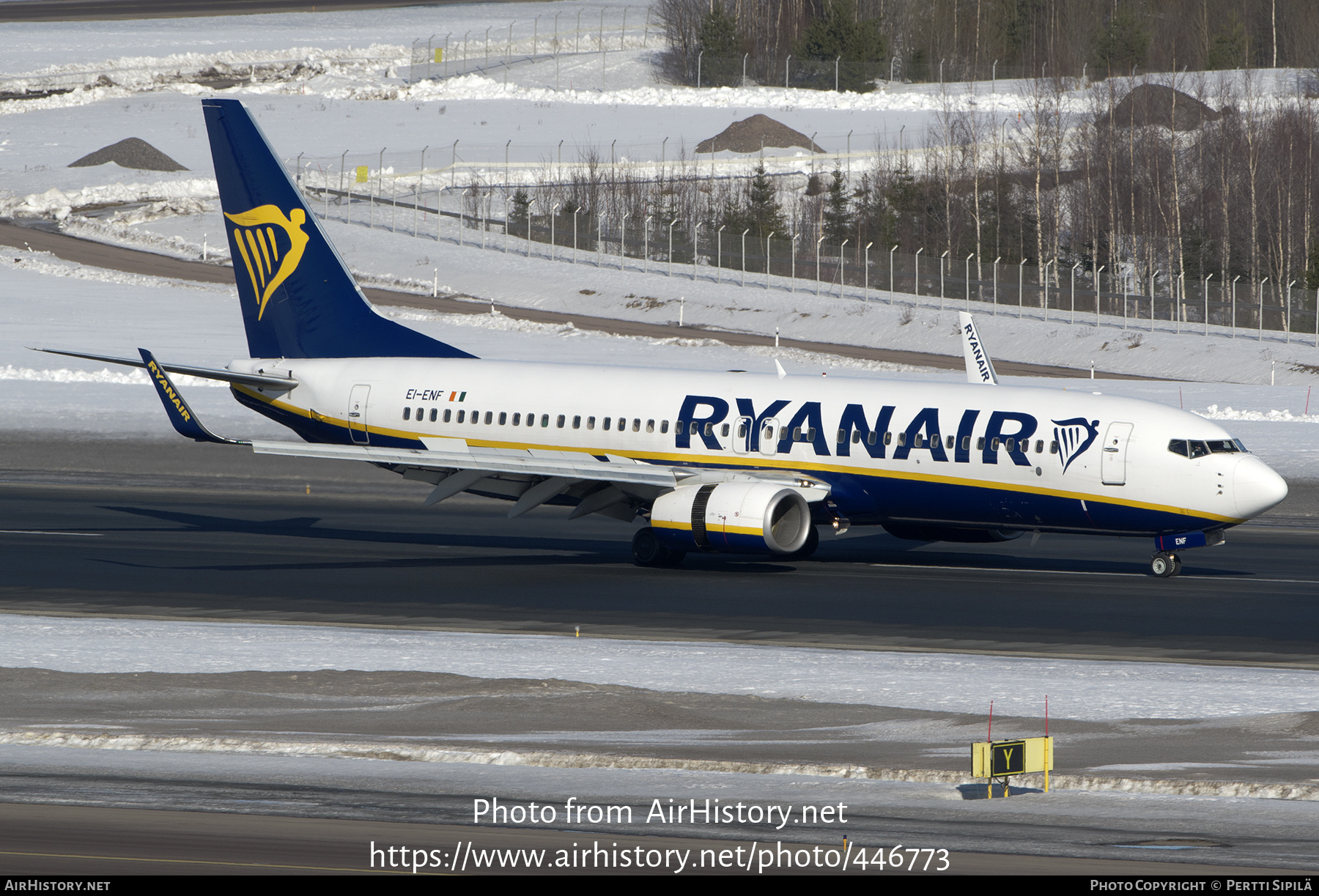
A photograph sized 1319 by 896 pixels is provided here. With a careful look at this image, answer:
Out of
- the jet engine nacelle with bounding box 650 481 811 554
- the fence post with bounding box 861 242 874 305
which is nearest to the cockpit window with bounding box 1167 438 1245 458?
the jet engine nacelle with bounding box 650 481 811 554

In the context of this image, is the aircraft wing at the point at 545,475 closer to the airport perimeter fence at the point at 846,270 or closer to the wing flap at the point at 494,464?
the wing flap at the point at 494,464

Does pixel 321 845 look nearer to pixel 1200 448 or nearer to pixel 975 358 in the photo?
pixel 1200 448

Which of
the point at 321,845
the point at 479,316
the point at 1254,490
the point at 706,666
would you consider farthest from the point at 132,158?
the point at 321,845

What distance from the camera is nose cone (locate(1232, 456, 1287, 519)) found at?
30.3m

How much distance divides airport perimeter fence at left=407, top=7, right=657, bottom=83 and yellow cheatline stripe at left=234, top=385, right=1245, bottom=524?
128504 mm

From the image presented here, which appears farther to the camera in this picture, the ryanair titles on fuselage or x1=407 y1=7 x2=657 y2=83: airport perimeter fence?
x1=407 y1=7 x2=657 y2=83: airport perimeter fence

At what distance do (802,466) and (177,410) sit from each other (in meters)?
12.4

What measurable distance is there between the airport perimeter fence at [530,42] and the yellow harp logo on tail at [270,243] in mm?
123223

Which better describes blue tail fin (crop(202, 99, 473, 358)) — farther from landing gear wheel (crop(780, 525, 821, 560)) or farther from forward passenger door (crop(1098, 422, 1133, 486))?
forward passenger door (crop(1098, 422, 1133, 486))

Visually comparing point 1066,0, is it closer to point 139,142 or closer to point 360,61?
point 360,61

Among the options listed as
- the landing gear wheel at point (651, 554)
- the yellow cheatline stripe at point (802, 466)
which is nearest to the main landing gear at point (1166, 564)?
the yellow cheatline stripe at point (802, 466)

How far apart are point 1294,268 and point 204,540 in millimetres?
81465

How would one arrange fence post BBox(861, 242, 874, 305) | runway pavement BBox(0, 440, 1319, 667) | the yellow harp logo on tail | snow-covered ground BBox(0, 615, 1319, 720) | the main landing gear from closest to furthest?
snow-covered ground BBox(0, 615, 1319, 720)
runway pavement BBox(0, 440, 1319, 667)
the main landing gear
the yellow harp logo on tail
fence post BBox(861, 242, 874, 305)

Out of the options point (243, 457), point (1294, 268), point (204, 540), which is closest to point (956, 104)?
point (1294, 268)
